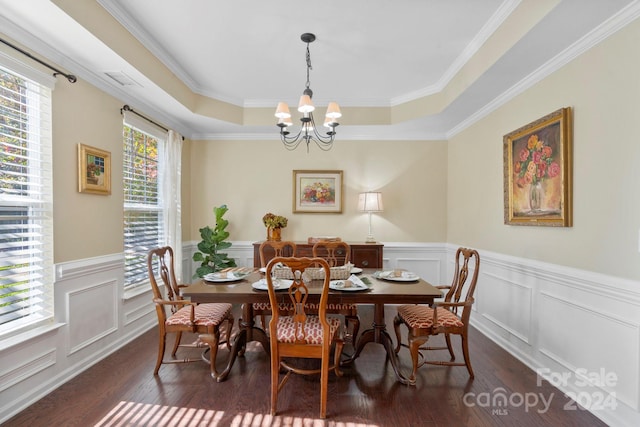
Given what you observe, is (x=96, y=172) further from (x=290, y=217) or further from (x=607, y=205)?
(x=607, y=205)

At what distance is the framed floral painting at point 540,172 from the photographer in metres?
2.43

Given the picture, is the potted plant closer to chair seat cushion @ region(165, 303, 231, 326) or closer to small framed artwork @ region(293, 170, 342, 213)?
small framed artwork @ region(293, 170, 342, 213)

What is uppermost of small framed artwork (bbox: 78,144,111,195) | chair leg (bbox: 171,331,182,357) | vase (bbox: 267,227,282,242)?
small framed artwork (bbox: 78,144,111,195)

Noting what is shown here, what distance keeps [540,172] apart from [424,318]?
1.60m

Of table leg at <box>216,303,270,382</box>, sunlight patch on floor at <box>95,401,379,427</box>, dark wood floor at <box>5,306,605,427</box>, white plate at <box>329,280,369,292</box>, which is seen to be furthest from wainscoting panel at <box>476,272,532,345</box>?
table leg at <box>216,303,270,382</box>

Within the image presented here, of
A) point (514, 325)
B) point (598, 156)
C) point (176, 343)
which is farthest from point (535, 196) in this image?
point (176, 343)

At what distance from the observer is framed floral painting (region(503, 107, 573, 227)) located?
2428mm

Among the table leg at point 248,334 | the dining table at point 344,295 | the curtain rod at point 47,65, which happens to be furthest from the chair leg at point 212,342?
the curtain rod at point 47,65

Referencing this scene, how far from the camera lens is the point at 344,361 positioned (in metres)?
2.73

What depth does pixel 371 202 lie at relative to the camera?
4445 mm

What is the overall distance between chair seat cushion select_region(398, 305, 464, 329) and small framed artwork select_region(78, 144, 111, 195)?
9.60ft

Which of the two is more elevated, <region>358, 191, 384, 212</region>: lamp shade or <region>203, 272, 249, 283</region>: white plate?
<region>358, 191, 384, 212</region>: lamp shade

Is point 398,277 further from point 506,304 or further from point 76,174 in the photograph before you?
point 76,174

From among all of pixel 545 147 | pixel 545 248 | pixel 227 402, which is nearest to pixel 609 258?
pixel 545 248
